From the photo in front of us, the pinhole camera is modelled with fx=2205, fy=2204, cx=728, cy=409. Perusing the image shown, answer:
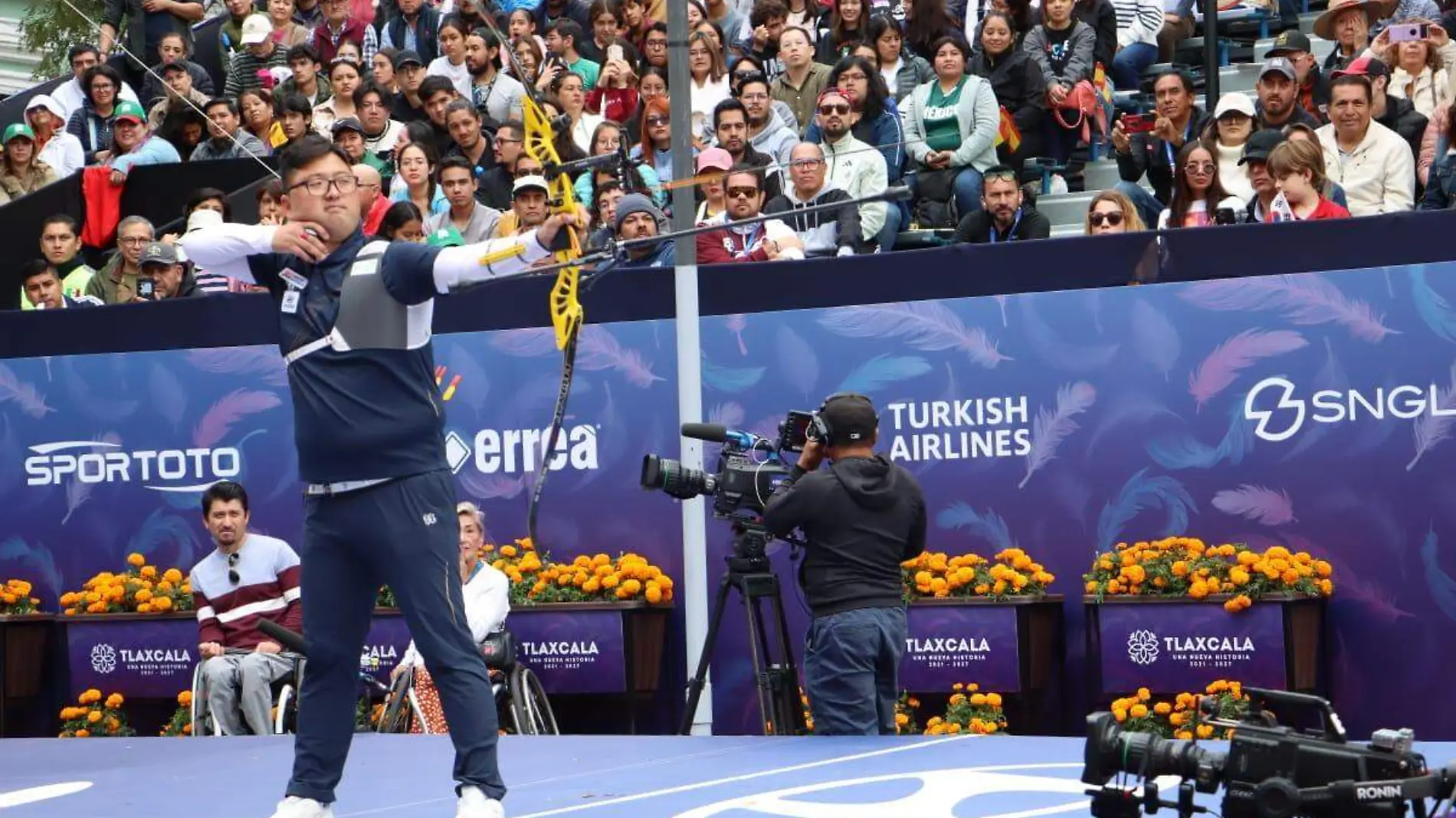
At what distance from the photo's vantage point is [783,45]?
12.8m

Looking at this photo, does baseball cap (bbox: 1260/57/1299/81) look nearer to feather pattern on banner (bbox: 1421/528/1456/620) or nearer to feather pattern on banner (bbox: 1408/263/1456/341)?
feather pattern on banner (bbox: 1408/263/1456/341)

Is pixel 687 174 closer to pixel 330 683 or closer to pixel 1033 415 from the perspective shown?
pixel 1033 415

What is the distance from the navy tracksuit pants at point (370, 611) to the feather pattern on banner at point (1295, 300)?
4269 mm

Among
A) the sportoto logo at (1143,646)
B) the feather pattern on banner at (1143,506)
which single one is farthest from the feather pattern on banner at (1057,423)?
the sportoto logo at (1143,646)

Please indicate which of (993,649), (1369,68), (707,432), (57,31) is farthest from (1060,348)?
(57,31)

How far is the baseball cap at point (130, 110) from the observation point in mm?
14951

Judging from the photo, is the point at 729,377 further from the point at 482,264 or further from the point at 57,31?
the point at 57,31

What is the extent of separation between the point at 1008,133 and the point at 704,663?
441 cm

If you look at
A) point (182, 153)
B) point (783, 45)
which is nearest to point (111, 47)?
point (182, 153)

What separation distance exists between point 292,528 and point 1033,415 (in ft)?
12.1

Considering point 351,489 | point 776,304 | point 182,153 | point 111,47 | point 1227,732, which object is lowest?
point 1227,732

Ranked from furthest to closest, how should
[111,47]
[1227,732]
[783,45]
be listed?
[111,47] → [783,45] → [1227,732]

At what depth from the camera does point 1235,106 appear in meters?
10.5

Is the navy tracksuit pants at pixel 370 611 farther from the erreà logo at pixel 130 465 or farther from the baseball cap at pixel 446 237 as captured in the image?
the baseball cap at pixel 446 237
